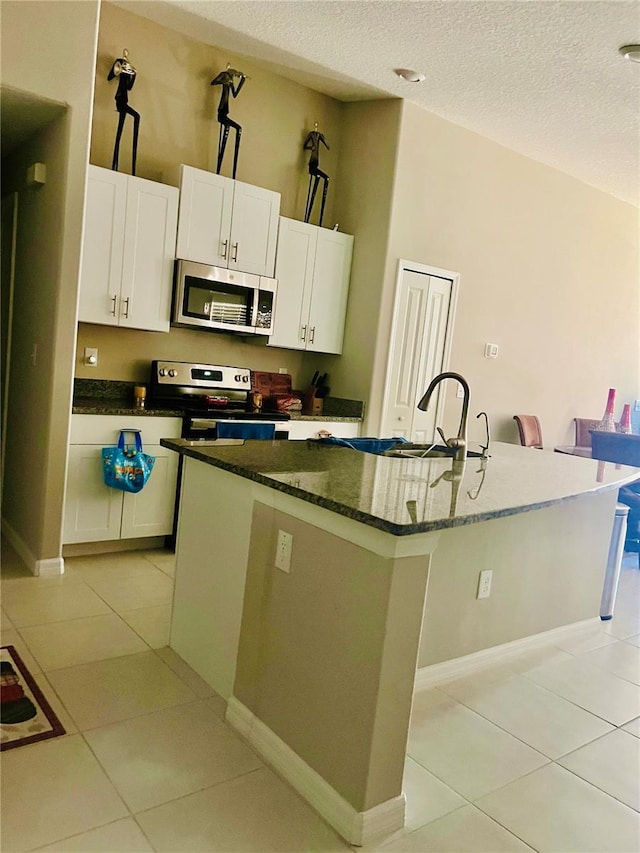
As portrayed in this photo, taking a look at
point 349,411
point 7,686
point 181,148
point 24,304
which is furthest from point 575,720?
point 181,148

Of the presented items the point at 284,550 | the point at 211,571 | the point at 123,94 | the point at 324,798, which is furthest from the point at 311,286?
the point at 324,798

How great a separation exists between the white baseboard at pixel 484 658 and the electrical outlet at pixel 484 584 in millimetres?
268

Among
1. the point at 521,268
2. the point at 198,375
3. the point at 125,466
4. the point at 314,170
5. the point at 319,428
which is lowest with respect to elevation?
the point at 125,466

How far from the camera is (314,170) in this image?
4.70 metres

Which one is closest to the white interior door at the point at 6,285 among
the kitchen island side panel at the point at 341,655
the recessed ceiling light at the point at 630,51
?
the kitchen island side panel at the point at 341,655

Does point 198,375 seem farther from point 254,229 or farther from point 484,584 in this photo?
point 484,584

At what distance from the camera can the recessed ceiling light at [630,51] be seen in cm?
339

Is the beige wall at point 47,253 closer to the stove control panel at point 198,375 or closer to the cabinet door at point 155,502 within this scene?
the cabinet door at point 155,502

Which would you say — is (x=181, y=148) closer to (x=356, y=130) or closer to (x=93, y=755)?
(x=356, y=130)

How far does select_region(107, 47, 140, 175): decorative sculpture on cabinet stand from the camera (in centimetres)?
374

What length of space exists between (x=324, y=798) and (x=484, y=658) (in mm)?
1232

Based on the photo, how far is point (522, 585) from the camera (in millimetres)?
2943

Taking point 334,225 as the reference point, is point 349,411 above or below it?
below

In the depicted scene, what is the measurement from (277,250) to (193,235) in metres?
0.63
